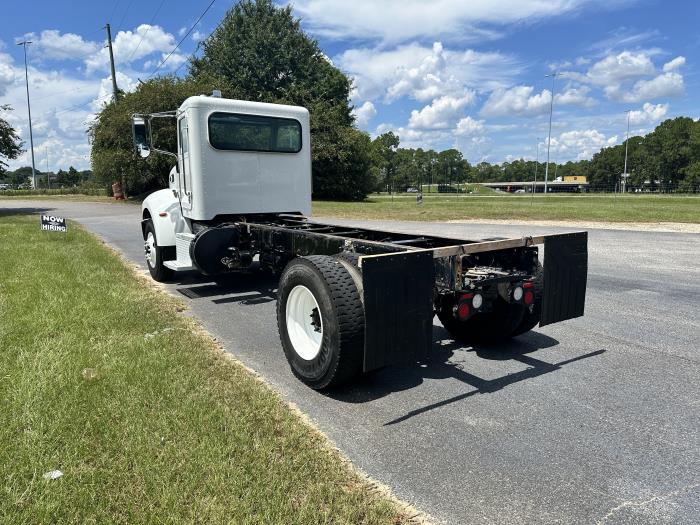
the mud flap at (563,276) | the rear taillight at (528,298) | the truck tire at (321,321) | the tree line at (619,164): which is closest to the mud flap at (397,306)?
the truck tire at (321,321)

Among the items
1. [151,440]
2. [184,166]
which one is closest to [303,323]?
[151,440]

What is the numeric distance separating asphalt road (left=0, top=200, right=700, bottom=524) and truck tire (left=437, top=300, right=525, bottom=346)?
15 cm

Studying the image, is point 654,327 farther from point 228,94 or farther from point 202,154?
point 228,94

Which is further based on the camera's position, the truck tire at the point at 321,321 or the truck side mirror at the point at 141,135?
the truck side mirror at the point at 141,135

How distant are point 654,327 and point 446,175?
469 feet

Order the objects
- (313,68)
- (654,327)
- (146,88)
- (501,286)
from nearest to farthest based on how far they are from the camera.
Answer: (501,286)
(654,327)
(146,88)
(313,68)

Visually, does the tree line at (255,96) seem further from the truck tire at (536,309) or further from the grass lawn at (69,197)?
the truck tire at (536,309)

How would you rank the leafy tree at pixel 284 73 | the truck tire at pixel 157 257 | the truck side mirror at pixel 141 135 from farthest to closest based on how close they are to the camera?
the leafy tree at pixel 284 73, the truck tire at pixel 157 257, the truck side mirror at pixel 141 135

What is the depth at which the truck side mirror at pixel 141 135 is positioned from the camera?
7406 millimetres

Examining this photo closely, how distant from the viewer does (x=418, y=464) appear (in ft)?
10.0

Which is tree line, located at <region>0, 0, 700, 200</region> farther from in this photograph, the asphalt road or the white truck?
the asphalt road

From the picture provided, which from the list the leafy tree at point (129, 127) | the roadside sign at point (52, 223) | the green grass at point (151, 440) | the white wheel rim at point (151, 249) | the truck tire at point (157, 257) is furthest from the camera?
the leafy tree at point (129, 127)

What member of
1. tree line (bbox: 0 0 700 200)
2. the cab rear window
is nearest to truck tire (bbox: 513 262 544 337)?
the cab rear window

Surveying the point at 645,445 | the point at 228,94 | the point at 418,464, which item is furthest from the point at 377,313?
the point at 228,94
